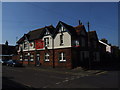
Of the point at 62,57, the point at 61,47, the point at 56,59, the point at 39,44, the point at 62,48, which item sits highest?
the point at 39,44

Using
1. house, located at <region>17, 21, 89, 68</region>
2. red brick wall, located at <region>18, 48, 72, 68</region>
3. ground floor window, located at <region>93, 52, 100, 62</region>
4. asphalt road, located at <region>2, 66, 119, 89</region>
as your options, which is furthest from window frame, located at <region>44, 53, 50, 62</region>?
asphalt road, located at <region>2, 66, 119, 89</region>

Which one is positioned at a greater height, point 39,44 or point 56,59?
point 39,44

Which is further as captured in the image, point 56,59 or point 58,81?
point 56,59

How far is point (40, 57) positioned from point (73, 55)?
8.10 m

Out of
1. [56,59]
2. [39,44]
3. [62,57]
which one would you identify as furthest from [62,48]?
[39,44]

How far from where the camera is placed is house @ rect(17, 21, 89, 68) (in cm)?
2081

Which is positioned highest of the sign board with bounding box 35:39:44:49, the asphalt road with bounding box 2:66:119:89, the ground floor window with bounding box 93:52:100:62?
the sign board with bounding box 35:39:44:49

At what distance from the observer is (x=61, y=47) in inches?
859

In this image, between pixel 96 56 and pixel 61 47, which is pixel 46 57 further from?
pixel 96 56

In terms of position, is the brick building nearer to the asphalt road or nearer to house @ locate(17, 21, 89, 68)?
house @ locate(17, 21, 89, 68)

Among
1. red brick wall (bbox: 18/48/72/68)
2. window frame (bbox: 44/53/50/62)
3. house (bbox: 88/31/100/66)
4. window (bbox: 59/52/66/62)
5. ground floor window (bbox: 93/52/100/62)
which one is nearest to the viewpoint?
red brick wall (bbox: 18/48/72/68)

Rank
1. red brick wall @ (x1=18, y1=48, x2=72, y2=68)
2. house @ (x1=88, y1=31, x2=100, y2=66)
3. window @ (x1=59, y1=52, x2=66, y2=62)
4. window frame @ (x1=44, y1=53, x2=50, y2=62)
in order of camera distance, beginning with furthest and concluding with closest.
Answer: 1. house @ (x1=88, y1=31, x2=100, y2=66)
2. window frame @ (x1=44, y1=53, x2=50, y2=62)
3. window @ (x1=59, y1=52, x2=66, y2=62)
4. red brick wall @ (x1=18, y1=48, x2=72, y2=68)

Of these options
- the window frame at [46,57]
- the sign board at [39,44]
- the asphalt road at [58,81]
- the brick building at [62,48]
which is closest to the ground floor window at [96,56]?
the brick building at [62,48]

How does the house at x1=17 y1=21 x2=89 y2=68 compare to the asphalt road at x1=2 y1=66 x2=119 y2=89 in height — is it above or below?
above
